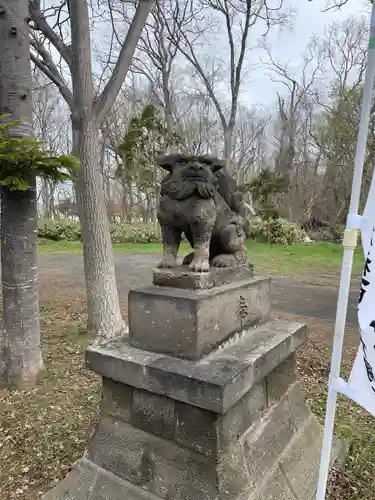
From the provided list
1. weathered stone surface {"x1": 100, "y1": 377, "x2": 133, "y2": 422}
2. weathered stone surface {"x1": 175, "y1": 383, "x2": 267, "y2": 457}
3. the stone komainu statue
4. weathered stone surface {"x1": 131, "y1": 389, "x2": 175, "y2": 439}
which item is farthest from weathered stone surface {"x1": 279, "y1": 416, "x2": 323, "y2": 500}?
the stone komainu statue

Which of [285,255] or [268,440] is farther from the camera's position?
[285,255]

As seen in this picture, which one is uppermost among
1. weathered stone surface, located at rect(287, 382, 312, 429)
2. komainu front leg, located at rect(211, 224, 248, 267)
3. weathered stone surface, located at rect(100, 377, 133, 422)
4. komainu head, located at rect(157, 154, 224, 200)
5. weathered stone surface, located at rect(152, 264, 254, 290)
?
komainu head, located at rect(157, 154, 224, 200)

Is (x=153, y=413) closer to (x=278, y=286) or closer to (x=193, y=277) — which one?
(x=193, y=277)

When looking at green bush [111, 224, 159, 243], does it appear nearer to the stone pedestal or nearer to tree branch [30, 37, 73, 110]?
tree branch [30, 37, 73, 110]

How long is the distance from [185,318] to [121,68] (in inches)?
135

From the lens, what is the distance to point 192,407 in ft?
5.46

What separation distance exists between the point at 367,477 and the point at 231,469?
1161 millimetres

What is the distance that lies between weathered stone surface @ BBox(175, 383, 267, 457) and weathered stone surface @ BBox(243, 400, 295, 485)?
99 millimetres

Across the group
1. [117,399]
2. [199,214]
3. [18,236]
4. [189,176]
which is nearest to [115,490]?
[117,399]

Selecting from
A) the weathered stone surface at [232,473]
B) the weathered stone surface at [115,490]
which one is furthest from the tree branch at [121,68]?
the weathered stone surface at [232,473]

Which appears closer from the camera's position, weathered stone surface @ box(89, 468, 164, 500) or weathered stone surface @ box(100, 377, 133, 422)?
weathered stone surface @ box(89, 468, 164, 500)

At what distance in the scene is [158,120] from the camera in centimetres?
1207

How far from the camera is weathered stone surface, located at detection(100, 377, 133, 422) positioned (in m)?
1.88

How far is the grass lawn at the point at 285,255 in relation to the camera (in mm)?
9469
